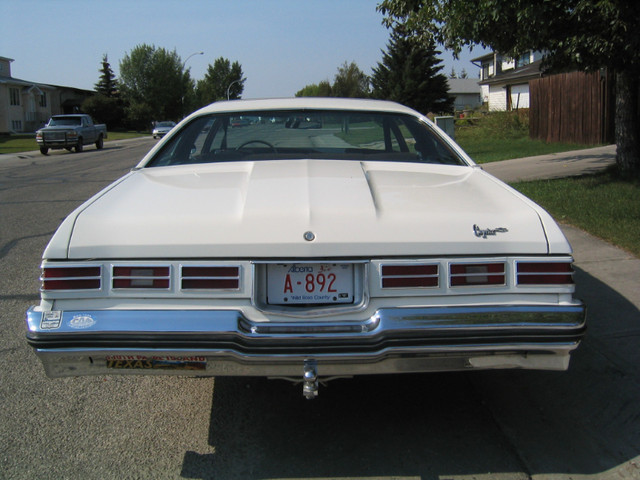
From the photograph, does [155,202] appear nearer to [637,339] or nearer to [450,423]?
[450,423]

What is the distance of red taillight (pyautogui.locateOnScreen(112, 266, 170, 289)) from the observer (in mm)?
2684

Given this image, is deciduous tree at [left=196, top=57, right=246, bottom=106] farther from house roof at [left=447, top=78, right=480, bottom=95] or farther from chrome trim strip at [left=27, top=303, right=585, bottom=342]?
chrome trim strip at [left=27, top=303, right=585, bottom=342]

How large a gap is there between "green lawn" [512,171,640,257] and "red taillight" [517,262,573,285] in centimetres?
390

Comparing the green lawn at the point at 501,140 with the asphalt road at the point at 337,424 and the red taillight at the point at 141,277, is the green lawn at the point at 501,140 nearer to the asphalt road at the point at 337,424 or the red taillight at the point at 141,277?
the asphalt road at the point at 337,424

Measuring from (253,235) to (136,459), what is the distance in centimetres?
124

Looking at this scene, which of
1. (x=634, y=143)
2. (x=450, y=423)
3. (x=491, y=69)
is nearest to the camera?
(x=450, y=423)

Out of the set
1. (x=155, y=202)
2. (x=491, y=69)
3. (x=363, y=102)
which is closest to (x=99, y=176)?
(x=363, y=102)

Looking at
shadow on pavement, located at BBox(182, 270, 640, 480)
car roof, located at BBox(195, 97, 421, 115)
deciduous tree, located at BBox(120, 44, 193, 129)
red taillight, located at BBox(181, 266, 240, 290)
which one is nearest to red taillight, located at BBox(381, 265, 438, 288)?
red taillight, located at BBox(181, 266, 240, 290)

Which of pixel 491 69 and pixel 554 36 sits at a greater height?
pixel 491 69

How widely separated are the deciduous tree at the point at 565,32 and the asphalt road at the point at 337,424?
5.14 metres

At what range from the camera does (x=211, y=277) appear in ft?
8.81

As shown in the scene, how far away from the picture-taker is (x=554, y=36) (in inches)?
348

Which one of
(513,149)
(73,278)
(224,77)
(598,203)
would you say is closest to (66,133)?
(513,149)

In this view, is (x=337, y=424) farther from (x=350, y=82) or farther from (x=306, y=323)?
(x=350, y=82)
